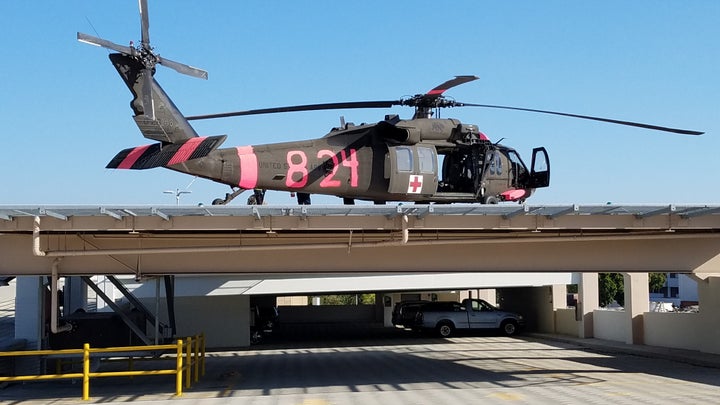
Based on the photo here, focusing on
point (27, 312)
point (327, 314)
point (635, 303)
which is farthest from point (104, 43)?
point (327, 314)

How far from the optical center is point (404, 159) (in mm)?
17578

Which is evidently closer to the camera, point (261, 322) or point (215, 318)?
point (215, 318)

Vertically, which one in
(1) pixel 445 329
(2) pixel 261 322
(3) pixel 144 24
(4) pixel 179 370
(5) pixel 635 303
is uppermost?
(3) pixel 144 24

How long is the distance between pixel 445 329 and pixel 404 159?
1723 centimetres

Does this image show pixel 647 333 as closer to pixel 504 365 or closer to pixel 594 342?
pixel 594 342

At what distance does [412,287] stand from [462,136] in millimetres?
13609

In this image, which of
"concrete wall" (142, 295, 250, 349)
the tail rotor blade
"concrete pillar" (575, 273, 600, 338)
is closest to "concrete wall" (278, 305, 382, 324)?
"concrete wall" (142, 295, 250, 349)

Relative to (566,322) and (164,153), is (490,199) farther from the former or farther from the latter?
(566,322)

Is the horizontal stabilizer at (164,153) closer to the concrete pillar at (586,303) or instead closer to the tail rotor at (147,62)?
the tail rotor at (147,62)

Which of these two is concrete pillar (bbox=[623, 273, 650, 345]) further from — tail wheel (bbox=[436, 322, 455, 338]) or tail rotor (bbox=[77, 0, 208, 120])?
tail rotor (bbox=[77, 0, 208, 120])

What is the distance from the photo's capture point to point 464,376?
18.4 meters

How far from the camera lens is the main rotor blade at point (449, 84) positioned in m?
15.5

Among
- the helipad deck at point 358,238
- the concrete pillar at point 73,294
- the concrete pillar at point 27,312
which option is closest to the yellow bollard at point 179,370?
the helipad deck at point 358,238

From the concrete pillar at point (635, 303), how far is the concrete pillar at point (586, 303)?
2.72 meters
